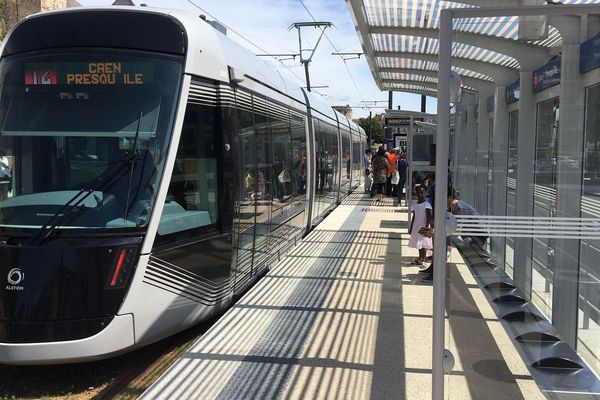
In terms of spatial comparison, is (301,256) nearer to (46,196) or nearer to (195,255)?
(195,255)

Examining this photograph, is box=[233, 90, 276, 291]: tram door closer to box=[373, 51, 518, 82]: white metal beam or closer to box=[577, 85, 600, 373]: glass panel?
box=[373, 51, 518, 82]: white metal beam

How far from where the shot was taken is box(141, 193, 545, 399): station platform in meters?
3.67

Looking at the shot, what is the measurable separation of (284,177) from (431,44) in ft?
12.6

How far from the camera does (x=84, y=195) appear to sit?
14.9 feet

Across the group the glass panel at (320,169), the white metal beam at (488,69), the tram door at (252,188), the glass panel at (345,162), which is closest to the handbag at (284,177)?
the tram door at (252,188)

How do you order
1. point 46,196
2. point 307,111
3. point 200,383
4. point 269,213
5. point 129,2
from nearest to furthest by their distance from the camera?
point 200,383 < point 46,196 < point 129,2 < point 269,213 < point 307,111

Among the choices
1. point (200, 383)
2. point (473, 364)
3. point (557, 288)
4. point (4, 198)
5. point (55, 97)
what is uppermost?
point (55, 97)

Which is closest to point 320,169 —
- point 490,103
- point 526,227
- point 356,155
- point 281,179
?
point 281,179

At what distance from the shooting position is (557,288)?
3.69 m

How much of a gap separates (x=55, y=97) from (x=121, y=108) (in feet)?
1.93

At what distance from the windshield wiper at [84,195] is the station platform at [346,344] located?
1441 millimetres

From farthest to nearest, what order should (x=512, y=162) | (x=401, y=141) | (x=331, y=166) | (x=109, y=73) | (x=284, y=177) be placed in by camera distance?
(x=401, y=141) → (x=331, y=166) → (x=284, y=177) → (x=512, y=162) → (x=109, y=73)

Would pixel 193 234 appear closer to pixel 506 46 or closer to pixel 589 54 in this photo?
pixel 506 46

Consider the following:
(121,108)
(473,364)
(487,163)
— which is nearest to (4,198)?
(121,108)
